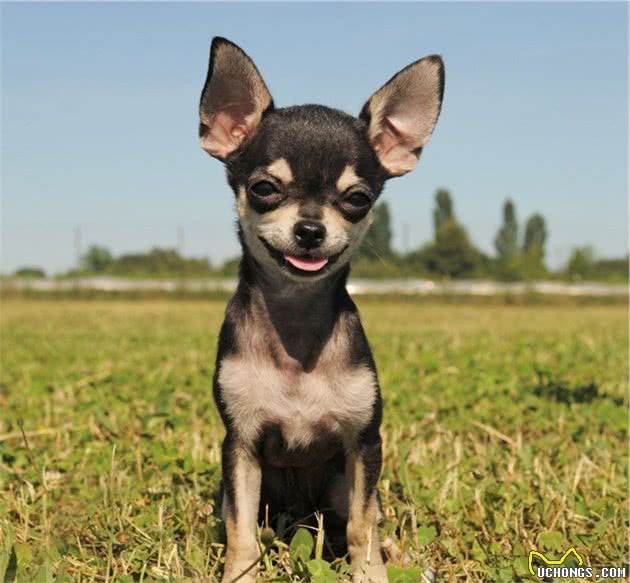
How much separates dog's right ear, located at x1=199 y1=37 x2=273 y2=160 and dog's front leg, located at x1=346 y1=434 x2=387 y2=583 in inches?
63.8

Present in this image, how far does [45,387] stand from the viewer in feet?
24.6

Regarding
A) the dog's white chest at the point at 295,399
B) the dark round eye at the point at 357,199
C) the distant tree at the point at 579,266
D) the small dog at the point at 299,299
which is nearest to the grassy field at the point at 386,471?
the small dog at the point at 299,299

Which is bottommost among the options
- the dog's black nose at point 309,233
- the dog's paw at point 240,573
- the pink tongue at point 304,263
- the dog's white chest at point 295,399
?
the dog's paw at point 240,573

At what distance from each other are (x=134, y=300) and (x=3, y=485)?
29820 mm

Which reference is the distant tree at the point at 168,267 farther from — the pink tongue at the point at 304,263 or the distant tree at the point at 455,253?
the pink tongue at the point at 304,263

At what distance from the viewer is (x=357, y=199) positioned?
133 inches

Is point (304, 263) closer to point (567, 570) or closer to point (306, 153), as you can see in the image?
point (306, 153)

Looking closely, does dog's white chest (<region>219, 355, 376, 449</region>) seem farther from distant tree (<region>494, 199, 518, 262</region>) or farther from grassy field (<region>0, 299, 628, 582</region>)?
distant tree (<region>494, 199, 518, 262</region>)

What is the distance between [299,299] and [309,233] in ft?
1.77

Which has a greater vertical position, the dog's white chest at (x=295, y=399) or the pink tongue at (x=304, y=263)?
the pink tongue at (x=304, y=263)

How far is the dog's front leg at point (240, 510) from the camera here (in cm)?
333

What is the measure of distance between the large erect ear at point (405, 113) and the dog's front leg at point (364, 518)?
1444mm

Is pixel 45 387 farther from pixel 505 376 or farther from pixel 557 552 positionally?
pixel 557 552

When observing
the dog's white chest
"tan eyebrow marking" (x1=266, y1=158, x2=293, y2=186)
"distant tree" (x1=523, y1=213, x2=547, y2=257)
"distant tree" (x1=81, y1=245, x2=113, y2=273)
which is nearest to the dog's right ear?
"tan eyebrow marking" (x1=266, y1=158, x2=293, y2=186)
